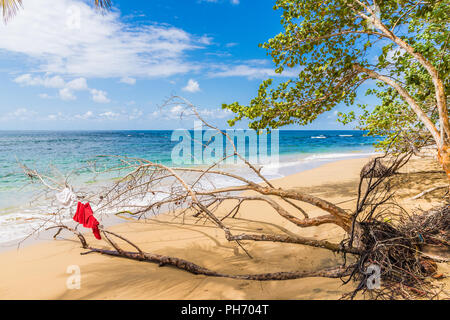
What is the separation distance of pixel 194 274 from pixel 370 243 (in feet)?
7.58

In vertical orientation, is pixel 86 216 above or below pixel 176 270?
above

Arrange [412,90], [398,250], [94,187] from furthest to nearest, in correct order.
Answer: [94,187]
[412,90]
[398,250]

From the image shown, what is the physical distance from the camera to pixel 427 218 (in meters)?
3.19

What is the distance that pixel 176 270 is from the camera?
354 centimetres

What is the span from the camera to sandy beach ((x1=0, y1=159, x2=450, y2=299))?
2965 millimetres

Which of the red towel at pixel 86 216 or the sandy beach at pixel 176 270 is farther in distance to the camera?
the red towel at pixel 86 216

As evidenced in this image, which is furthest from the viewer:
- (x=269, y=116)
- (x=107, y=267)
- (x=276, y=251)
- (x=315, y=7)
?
(x=269, y=116)

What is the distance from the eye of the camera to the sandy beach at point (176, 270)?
9.73ft

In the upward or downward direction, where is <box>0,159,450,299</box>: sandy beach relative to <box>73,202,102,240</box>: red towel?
downward

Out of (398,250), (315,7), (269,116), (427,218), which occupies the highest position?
(315,7)

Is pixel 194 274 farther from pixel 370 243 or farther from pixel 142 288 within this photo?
pixel 370 243

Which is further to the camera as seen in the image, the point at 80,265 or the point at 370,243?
the point at 80,265

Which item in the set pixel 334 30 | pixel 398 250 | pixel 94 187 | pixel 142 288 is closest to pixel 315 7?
pixel 334 30

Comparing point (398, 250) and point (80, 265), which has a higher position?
point (398, 250)
